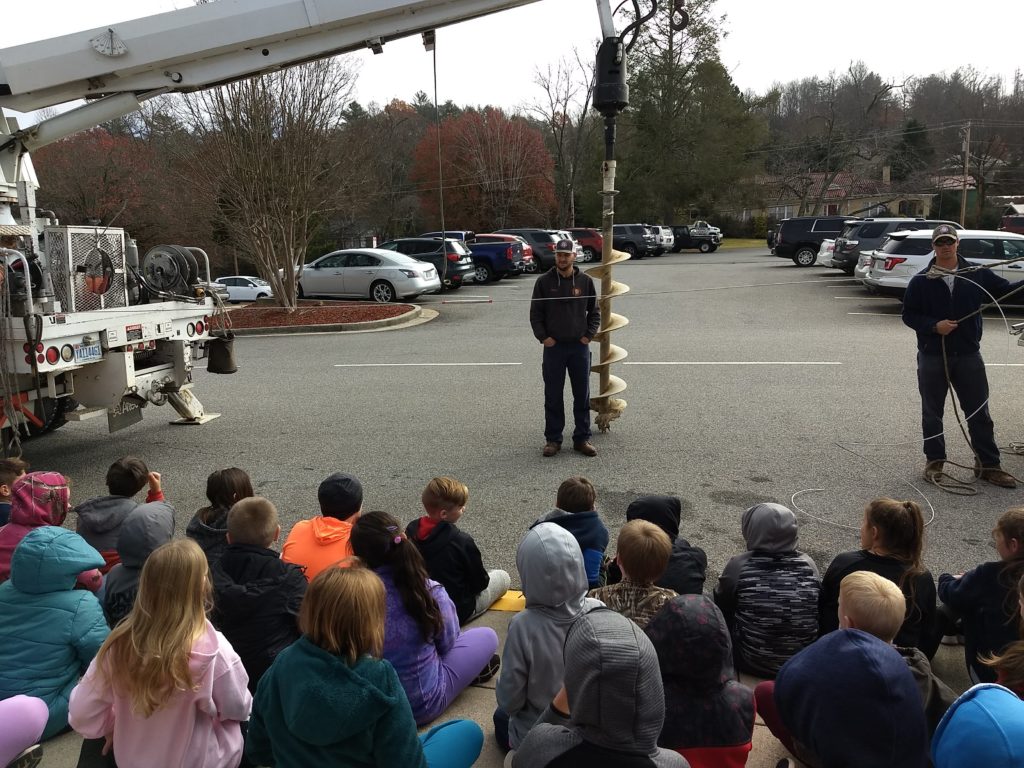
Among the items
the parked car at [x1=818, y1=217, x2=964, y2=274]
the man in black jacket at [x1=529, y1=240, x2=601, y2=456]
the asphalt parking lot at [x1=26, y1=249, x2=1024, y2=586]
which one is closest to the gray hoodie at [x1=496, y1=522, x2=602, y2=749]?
the asphalt parking lot at [x1=26, y1=249, x2=1024, y2=586]

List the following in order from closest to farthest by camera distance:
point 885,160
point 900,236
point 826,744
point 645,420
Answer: point 826,744 → point 645,420 → point 900,236 → point 885,160

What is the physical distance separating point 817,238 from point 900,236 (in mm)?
13201

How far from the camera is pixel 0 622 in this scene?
3.14 meters

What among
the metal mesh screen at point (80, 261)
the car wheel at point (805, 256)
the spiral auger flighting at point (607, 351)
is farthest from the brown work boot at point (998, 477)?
the car wheel at point (805, 256)

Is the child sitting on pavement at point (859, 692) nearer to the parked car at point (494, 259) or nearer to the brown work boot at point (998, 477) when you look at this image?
the brown work boot at point (998, 477)

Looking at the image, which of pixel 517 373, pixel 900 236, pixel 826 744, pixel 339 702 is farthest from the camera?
pixel 900 236

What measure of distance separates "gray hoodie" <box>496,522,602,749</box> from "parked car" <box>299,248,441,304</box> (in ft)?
61.4

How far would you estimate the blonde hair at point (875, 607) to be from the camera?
2.56m

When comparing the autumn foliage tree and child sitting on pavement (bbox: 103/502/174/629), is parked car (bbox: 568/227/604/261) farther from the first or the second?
child sitting on pavement (bbox: 103/502/174/629)

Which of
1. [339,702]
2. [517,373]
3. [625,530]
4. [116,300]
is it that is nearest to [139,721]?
[339,702]

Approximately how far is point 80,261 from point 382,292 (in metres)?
14.4

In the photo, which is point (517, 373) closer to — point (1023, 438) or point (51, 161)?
point (1023, 438)

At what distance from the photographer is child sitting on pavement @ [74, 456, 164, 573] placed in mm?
4309

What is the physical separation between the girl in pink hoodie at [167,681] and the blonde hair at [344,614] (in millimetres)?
475
